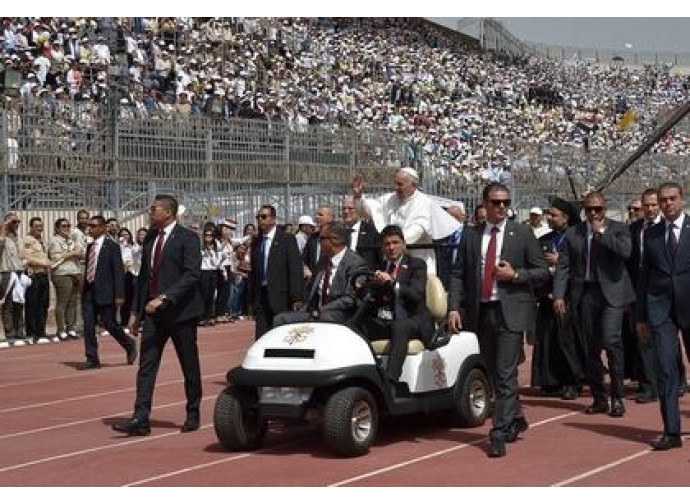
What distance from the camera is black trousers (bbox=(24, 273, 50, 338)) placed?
1914cm

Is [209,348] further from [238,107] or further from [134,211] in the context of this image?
[238,107]

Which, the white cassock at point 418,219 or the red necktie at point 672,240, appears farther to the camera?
the white cassock at point 418,219

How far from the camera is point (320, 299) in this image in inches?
409

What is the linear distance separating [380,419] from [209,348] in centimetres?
864

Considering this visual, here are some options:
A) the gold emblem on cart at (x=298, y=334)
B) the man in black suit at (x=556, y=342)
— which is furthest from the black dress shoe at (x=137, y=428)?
the man in black suit at (x=556, y=342)

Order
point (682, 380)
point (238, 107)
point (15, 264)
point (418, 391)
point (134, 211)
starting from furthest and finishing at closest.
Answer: point (238, 107) < point (134, 211) < point (15, 264) < point (682, 380) < point (418, 391)

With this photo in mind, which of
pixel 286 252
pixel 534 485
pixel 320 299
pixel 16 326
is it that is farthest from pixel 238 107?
pixel 534 485

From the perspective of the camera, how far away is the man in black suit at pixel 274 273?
12.6 metres

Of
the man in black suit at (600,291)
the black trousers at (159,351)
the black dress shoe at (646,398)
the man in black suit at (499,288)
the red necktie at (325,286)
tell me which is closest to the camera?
the man in black suit at (499,288)

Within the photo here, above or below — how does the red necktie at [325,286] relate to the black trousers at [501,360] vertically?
above

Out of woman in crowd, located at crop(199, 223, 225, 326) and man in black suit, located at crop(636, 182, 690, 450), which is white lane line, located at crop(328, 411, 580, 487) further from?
woman in crowd, located at crop(199, 223, 225, 326)

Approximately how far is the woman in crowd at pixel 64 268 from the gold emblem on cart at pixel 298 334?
10.2 meters

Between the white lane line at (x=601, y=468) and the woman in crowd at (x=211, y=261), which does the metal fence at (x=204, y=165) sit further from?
the white lane line at (x=601, y=468)
